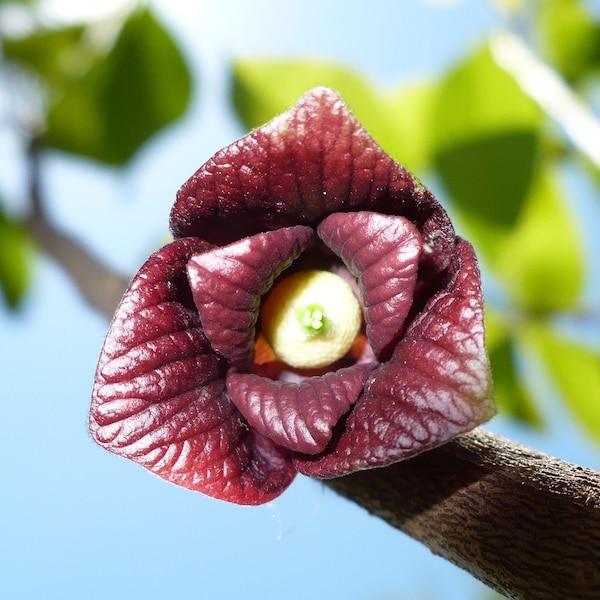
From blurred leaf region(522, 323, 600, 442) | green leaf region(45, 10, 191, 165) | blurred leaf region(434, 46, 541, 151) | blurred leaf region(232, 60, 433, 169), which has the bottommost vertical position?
blurred leaf region(522, 323, 600, 442)

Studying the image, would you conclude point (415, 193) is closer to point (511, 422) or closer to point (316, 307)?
point (316, 307)

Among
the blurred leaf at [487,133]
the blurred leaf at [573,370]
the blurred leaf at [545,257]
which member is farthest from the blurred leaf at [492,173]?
the blurred leaf at [573,370]

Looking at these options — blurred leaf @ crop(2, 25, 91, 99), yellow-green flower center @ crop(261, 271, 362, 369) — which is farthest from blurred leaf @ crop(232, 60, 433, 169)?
yellow-green flower center @ crop(261, 271, 362, 369)

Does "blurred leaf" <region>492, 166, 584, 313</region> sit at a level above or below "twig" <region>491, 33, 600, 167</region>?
below

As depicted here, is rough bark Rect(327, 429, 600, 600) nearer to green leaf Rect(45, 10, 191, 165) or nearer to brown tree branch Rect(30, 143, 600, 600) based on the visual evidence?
brown tree branch Rect(30, 143, 600, 600)

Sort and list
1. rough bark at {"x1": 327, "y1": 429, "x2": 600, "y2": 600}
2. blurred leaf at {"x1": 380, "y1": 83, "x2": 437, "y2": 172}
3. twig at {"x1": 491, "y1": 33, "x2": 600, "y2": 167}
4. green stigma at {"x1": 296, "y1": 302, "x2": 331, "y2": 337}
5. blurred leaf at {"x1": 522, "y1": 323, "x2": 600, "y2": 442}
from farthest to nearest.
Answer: blurred leaf at {"x1": 522, "y1": 323, "x2": 600, "y2": 442}
blurred leaf at {"x1": 380, "y1": 83, "x2": 437, "y2": 172}
twig at {"x1": 491, "y1": 33, "x2": 600, "y2": 167}
green stigma at {"x1": 296, "y1": 302, "x2": 331, "y2": 337}
rough bark at {"x1": 327, "y1": 429, "x2": 600, "y2": 600}

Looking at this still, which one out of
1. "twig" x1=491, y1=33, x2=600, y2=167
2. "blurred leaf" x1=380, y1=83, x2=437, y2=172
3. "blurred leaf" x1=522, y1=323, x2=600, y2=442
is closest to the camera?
"twig" x1=491, y1=33, x2=600, y2=167

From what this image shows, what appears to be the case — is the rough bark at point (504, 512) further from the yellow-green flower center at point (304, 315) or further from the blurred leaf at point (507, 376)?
the blurred leaf at point (507, 376)
